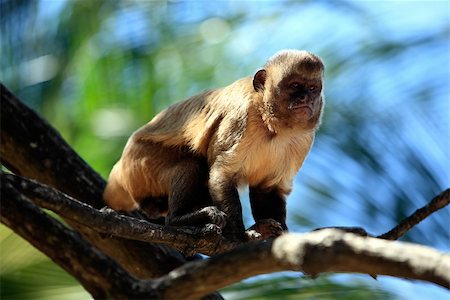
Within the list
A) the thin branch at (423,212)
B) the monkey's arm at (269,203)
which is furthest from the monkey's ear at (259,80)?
the thin branch at (423,212)

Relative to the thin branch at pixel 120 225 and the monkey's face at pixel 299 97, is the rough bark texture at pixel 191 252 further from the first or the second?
the monkey's face at pixel 299 97

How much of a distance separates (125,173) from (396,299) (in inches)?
166

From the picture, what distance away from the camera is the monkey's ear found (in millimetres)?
6688

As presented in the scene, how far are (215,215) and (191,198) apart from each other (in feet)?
1.50

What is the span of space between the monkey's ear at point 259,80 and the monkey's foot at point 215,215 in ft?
3.58

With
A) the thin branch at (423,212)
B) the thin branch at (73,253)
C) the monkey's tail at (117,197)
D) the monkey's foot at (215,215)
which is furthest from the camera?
the monkey's tail at (117,197)

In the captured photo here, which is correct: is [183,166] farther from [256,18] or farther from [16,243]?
[256,18]

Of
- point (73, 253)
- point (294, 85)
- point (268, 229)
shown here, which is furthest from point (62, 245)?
point (294, 85)

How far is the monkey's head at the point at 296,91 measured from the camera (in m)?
6.46

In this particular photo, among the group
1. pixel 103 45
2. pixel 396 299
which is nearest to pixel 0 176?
pixel 396 299

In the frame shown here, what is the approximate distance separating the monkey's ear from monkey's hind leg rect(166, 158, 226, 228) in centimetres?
73

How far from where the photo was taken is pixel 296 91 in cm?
657

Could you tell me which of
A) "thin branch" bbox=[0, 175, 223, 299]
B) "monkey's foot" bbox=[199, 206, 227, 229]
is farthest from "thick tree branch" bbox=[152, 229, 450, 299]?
"monkey's foot" bbox=[199, 206, 227, 229]

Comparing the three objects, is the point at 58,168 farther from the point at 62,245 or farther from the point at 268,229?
the point at 62,245
